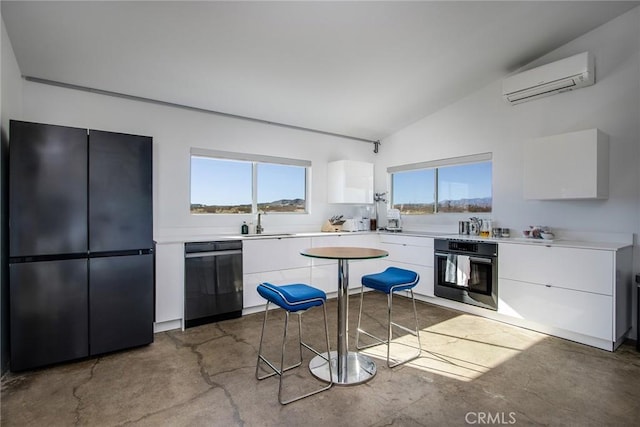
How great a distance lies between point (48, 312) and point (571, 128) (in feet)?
17.5

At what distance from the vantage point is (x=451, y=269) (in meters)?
4.09

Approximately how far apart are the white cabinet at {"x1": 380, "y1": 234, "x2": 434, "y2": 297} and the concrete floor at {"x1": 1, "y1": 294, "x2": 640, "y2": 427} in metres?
1.25

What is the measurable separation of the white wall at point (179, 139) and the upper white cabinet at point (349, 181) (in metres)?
0.16

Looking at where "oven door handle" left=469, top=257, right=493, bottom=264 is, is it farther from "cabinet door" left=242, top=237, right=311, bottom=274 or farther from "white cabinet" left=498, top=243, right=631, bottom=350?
"cabinet door" left=242, top=237, right=311, bottom=274

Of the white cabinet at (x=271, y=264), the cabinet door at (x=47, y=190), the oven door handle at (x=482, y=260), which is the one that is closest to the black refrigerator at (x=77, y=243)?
the cabinet door at (x=47, y=190)

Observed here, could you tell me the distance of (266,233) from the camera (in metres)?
4.62

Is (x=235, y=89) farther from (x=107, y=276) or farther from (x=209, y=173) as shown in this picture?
(x=107, y=276)

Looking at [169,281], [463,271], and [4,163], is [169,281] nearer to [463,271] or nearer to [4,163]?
[4,163]

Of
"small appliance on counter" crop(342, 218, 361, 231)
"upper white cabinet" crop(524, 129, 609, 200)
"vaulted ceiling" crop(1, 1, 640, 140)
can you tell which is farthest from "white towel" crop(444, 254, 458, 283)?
"vaulted ceiling" crop(1, 1, 640, 140)

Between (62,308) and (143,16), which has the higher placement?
(143,16)

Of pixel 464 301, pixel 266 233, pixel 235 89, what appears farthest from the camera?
pixel 266 233

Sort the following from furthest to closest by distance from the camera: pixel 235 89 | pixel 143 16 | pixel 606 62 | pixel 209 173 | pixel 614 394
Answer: pixel 209 173 → pixel 235 89 → pixel 606 62 → pixel 143 16 → pixel 614 394

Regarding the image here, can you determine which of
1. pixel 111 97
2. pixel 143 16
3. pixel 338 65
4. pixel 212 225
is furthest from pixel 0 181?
pixel 338 65

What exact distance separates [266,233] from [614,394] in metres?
3.80
